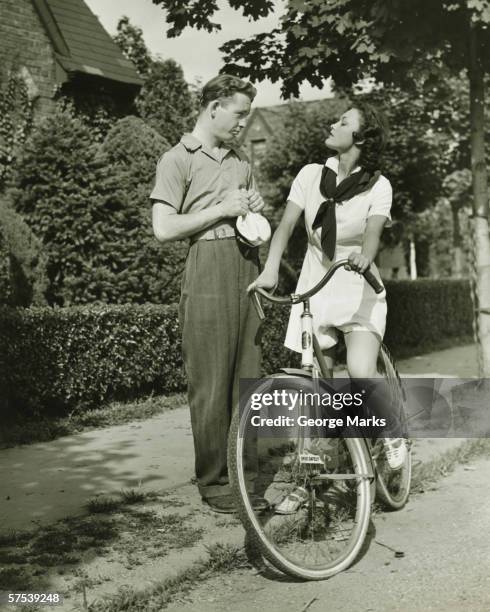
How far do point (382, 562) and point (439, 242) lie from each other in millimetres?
56626

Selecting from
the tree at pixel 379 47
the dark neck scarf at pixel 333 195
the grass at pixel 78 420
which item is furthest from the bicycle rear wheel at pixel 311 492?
the tree at pixel 379 47

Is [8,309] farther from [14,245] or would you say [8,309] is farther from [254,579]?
[254,579]

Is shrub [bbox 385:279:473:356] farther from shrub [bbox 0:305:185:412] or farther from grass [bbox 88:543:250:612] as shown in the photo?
grass [bbox 88:543:250:612]

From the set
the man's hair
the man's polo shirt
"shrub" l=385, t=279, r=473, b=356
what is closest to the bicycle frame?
the man's polo shirt

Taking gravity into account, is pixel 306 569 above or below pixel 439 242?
below

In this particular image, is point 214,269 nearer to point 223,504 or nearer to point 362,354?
point 362,354

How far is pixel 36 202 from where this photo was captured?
9680mm

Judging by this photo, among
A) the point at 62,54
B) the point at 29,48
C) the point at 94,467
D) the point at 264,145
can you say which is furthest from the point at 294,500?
the point at 264,145

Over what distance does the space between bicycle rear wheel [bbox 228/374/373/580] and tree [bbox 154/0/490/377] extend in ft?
11.8

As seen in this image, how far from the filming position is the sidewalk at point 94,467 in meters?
4.60

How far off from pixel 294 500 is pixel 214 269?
1.19m

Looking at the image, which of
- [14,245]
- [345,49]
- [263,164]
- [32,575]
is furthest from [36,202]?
[263,164]

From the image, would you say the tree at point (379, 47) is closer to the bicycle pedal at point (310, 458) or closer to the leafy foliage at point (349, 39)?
the leafy foliage at point (349, 39)

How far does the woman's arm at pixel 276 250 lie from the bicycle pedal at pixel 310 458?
73 centimetres
